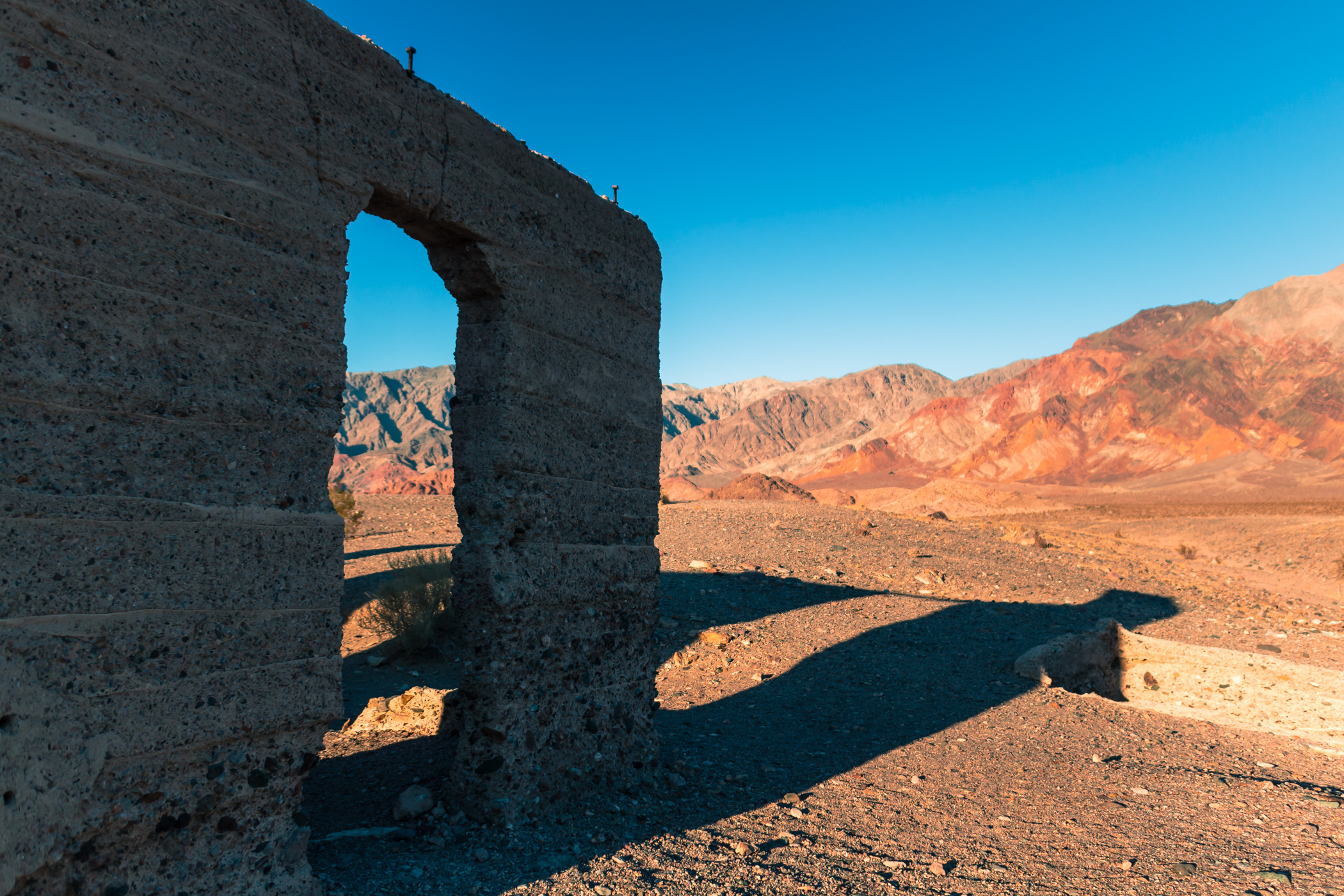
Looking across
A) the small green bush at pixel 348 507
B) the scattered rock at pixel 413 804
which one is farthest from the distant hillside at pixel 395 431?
the scattered rock at pixel 413 804

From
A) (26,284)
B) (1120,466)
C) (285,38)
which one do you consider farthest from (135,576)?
(1120,466)

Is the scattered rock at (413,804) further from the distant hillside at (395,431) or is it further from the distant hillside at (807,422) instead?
the distant hillside at (807,422)

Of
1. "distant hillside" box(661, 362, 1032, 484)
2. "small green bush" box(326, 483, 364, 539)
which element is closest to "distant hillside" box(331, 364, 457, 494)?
"distant hillside" box(661, 362, 1032, 484)

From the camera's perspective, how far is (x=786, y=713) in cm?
662

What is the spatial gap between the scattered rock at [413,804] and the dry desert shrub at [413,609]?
3959 mm

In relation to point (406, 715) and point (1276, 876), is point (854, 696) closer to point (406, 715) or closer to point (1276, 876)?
point (1276, 876)

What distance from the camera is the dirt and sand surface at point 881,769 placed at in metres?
3.55

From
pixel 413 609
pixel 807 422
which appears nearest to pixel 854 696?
pixel 413 609

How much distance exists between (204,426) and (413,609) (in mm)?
6059

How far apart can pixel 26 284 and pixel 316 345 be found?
923 mm

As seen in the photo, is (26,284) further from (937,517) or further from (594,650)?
(937,517)

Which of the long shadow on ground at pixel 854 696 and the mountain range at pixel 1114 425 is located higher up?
the mountain range at pixel 1114 425

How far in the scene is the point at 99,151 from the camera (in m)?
2.49

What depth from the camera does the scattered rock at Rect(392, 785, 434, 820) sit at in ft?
12.5
